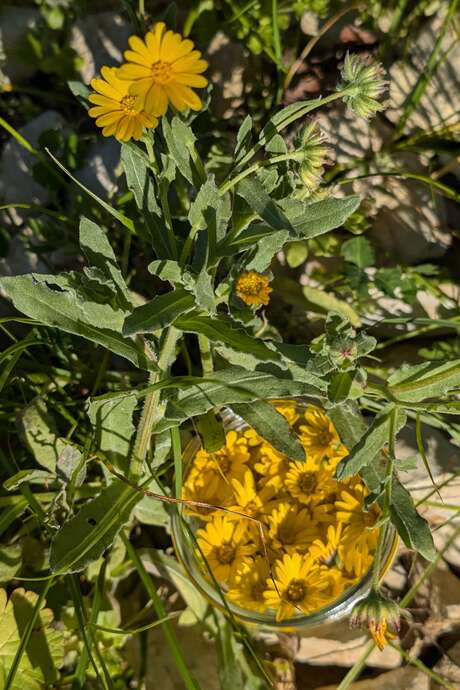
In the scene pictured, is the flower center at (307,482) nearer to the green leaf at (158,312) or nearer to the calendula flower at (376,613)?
the calendula flower at (376,613)

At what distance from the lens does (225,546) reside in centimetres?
197

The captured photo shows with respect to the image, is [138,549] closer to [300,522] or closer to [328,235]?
[300,522]

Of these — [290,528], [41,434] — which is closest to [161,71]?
[41,434]

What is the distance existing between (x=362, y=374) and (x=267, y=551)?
1.86 ft

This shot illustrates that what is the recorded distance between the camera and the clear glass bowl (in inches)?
74.4

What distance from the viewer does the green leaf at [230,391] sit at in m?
1.72

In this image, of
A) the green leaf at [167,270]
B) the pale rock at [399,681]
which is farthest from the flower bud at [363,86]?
the pale rock at [399,681]

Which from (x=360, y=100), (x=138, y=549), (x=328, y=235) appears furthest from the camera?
(x=328, y=235)

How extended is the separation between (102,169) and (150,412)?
1.02 m

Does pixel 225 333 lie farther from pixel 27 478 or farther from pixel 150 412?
pixel 27 478

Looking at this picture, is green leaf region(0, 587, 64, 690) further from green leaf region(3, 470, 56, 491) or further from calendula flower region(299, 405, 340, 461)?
calendula flower region(299, 405, 340, 461)

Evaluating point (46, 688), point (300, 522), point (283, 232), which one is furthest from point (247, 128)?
point (46, 688)

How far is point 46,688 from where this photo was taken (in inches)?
81.0

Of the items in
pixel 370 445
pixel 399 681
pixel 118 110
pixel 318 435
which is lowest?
pixel 399 681
